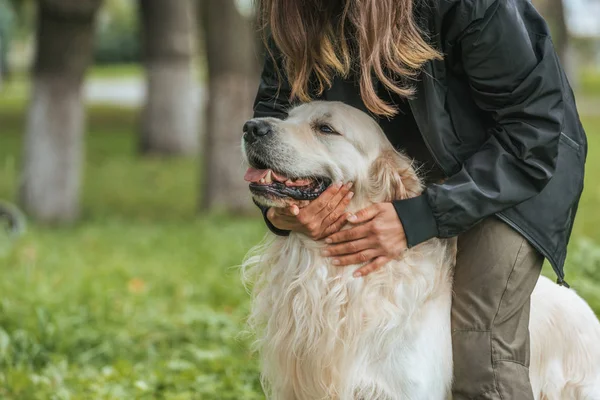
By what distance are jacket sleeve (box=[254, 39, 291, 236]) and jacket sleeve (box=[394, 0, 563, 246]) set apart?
31.3 inches

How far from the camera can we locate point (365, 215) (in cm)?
313

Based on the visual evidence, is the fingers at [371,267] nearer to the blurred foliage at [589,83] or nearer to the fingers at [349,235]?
the fingers at [349,235]

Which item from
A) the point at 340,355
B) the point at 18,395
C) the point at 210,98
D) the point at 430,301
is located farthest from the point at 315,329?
the point at 210,98

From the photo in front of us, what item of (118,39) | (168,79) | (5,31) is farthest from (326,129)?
(5,31)

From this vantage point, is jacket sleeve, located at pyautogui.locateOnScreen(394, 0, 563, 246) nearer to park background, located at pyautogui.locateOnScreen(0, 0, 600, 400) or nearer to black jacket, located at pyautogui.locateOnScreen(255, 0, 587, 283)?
black jacket, located at pyautogui.locateOnScreen(255, 0, 587, 283)

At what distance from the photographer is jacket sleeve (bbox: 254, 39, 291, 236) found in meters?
3.52

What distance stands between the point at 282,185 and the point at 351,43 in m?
0.60

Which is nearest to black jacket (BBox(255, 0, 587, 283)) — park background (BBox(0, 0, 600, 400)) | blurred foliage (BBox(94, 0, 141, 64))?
park background (BBox(0, 0, 600, 400))

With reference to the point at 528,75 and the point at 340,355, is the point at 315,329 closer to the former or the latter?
the point at 340,355

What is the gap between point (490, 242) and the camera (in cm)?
313

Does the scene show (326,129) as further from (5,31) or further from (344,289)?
(5,31)

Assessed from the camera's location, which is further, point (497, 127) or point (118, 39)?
point (118, 39)

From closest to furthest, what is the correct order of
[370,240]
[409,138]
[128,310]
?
[370,240] → [409,138] → [128,310]

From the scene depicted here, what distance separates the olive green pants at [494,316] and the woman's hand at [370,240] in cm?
29
